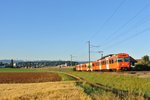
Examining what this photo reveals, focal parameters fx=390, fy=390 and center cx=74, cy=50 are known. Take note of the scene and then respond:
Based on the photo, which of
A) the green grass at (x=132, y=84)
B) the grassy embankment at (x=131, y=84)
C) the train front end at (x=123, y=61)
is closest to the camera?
the grassy embankment at (x=131, y=84)

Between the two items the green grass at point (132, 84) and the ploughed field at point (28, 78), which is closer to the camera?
the green grass at point (132, 84)

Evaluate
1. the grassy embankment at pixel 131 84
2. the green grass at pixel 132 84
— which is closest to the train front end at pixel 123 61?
the grassy embankment at pixel 131 84

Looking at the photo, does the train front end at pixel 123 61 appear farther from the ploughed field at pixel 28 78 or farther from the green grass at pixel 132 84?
the green grass at pixel 132 84

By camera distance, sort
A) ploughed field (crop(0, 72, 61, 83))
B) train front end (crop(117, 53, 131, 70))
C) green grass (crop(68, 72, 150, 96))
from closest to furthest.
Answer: green grass (crop(68, 72, 150, 96)) < ploughed field (crop(0, 72, 61, 83)) < train front end (crop(117, 53, 131, 70))

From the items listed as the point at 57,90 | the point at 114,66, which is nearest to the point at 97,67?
the point at 114,66

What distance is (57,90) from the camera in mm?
17500

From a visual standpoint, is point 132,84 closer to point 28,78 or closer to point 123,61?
point 28,78

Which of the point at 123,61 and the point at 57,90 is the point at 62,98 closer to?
the point at 57,90

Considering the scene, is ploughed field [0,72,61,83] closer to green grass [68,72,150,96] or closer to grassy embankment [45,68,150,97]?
grassy embankment [45,68,150,97]

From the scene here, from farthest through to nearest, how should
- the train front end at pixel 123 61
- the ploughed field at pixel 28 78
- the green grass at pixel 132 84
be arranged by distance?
1. the train front end at pixel 123 61
2. the ploughed field at pixel 28 78
3. the green grass at pixel 132 84

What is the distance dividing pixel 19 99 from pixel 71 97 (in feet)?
7.66

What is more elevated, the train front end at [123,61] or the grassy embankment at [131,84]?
the train front end at [123,61]

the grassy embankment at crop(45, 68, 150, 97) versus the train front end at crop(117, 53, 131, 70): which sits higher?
the train front end at crop(117, 53, 131, 70)

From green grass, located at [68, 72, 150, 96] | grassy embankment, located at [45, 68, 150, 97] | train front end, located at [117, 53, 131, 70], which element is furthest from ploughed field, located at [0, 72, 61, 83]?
green grass, located at [68, 72, 150, 96]
